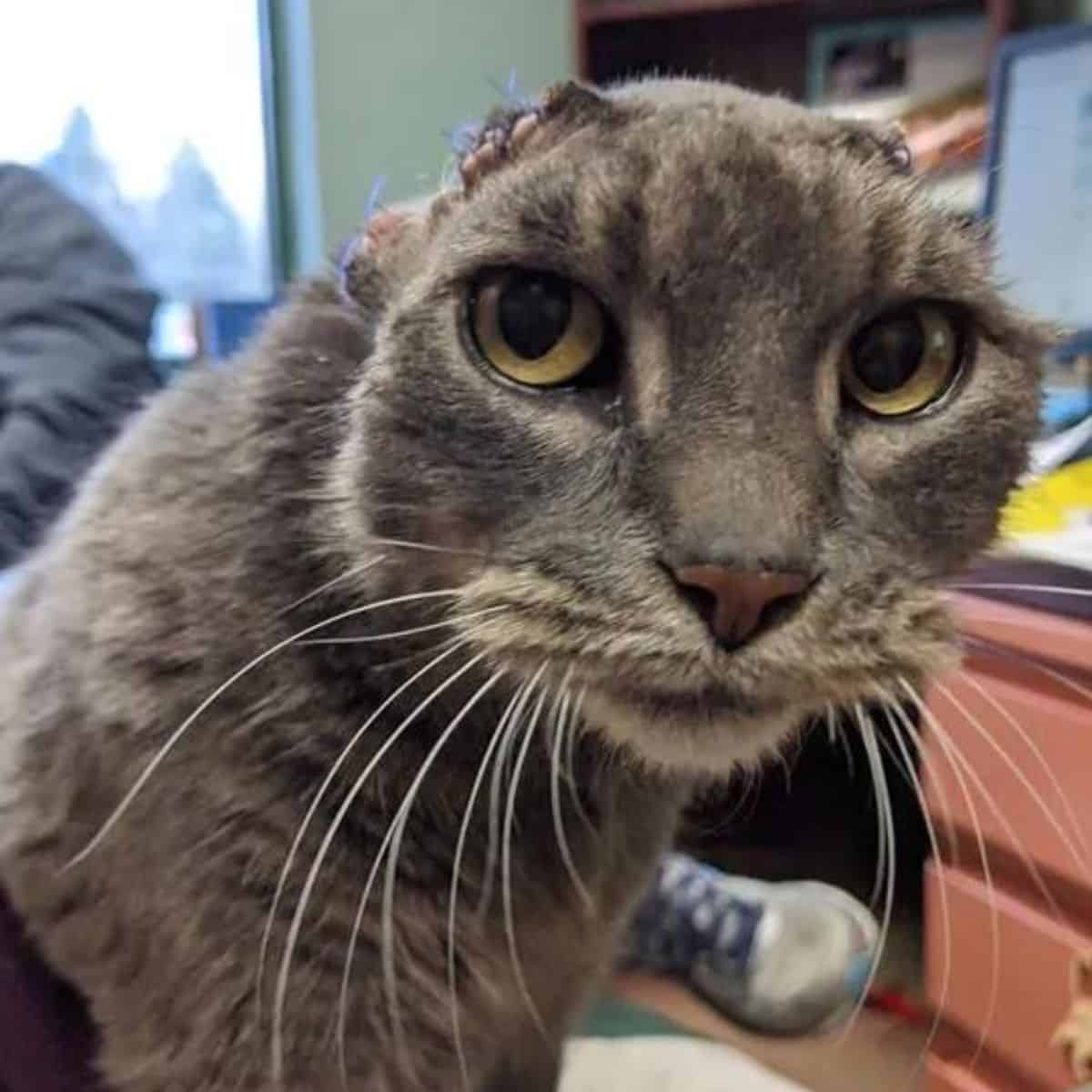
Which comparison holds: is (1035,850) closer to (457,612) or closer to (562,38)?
(457,612)

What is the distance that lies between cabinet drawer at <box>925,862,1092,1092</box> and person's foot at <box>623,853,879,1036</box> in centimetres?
26

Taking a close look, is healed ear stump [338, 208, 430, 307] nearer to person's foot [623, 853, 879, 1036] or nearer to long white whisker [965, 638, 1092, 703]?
long white whisker [965, 638, 1092, 703]

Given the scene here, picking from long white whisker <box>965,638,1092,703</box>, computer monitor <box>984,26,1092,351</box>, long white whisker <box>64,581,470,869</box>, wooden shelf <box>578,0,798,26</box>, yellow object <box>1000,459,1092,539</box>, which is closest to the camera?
long white whisker <box>64,581,470,869</box>

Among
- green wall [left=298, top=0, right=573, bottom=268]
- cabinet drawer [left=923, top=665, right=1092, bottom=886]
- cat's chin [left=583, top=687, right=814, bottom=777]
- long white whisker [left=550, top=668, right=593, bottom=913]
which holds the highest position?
green wall [left=298, top=0, right=573, bottom=268]

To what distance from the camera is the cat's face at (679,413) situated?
56 cm

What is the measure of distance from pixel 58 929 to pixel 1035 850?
0.68 meters

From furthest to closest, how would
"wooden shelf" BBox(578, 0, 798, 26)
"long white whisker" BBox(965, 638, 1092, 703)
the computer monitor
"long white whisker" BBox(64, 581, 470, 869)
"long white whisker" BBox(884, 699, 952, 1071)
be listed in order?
"wooden shelf" BBox(578, 0, 798, 26) < the computer monitor < "long white whisker" BBox(965, 638, 1092, 703) < "long white whisker" BBox(884, 699, 952, 1071) < "long white whisker" BBox(64, 581, 470, 869)

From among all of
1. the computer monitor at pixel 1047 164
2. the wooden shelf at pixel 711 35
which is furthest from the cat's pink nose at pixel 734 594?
the wooden shelf at pixel 711 35

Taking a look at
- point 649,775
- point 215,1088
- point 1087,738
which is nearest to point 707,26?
point 1087,738

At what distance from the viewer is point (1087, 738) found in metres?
1.01

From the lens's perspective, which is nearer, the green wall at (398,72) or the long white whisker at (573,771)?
the long white whisker at (573,771)

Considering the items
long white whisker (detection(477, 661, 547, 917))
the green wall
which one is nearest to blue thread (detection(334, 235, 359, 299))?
long white whisker (detection(477, 661, 547, 917))

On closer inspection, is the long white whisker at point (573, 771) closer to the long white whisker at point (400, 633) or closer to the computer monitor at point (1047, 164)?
the long white whisker at point (400, 633)

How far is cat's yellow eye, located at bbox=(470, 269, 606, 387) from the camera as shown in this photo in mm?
595
